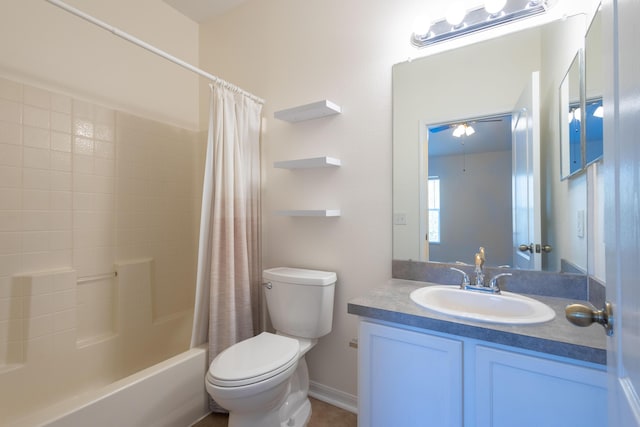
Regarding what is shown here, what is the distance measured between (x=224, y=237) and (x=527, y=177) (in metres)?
1.59

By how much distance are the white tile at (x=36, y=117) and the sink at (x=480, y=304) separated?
2151 mm

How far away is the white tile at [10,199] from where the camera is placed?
154 cm

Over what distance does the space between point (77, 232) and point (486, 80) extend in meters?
2.41

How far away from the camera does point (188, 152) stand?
2.47 metres

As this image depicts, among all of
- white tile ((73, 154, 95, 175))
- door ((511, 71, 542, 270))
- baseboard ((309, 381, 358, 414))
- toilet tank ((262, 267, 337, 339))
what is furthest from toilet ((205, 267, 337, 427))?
white tile ((73, 154, 95, 175))

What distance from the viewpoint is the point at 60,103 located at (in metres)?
1.74

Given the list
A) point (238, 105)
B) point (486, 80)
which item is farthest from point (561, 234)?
point (238, 105)

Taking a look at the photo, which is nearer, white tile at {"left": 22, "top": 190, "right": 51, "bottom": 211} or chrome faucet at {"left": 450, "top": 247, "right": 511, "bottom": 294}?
chrome faucet at {"left": 450, "top": 247, "right": 511, "bottom": 294}

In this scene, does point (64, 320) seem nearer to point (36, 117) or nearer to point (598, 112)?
point (36, 117)

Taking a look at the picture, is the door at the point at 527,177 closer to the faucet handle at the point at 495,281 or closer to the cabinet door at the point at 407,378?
the faucet handle at the point at 495,281

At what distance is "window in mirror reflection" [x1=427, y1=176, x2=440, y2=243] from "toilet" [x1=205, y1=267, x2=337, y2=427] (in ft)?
1.98

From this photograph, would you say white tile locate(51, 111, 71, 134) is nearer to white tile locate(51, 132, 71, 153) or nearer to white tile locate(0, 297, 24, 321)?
white tile locate(51, 132, 71, 153)

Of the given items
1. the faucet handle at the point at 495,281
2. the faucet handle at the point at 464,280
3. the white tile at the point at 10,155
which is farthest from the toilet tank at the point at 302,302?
the white tile at the point at 10,155

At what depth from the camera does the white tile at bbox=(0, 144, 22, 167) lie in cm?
154
